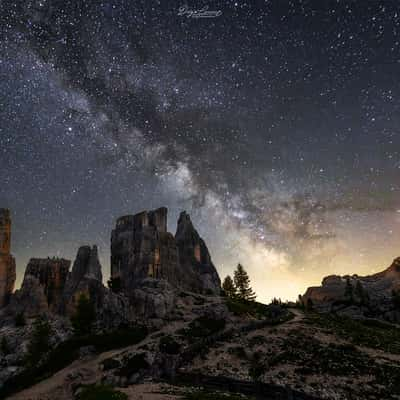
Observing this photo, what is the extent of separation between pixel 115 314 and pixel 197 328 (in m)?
18.7

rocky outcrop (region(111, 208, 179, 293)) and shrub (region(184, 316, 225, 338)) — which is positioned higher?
rocky outcrop (region(111, 208, 179, 293))

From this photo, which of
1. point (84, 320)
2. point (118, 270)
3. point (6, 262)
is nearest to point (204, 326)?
point (84, 320)

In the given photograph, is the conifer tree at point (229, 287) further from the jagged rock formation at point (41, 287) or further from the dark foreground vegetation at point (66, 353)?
the jagged rock formation at point (41, 287)

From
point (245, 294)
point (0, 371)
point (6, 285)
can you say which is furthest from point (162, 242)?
point (0, 371)

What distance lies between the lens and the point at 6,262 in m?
96.8

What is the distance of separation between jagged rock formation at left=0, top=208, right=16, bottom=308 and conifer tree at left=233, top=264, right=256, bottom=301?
78.1 metres

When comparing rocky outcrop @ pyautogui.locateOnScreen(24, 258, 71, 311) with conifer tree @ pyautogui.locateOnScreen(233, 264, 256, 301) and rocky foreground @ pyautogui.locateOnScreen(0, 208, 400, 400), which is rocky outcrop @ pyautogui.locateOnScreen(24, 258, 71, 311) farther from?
conifer tree @ pyautogui.locateOnScreen(233, 264, 256, 301)

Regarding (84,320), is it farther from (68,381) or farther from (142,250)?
(142,250)

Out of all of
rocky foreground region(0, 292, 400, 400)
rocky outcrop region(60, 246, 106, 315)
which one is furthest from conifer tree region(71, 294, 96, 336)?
rocky outcrop region(60, 246, 106, 315)

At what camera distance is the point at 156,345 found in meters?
44.5

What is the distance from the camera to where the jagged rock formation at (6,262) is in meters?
92.0

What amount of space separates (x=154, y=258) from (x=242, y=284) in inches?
1358

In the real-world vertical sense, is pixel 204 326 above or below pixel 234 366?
above

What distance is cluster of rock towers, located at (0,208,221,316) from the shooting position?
89000mm
